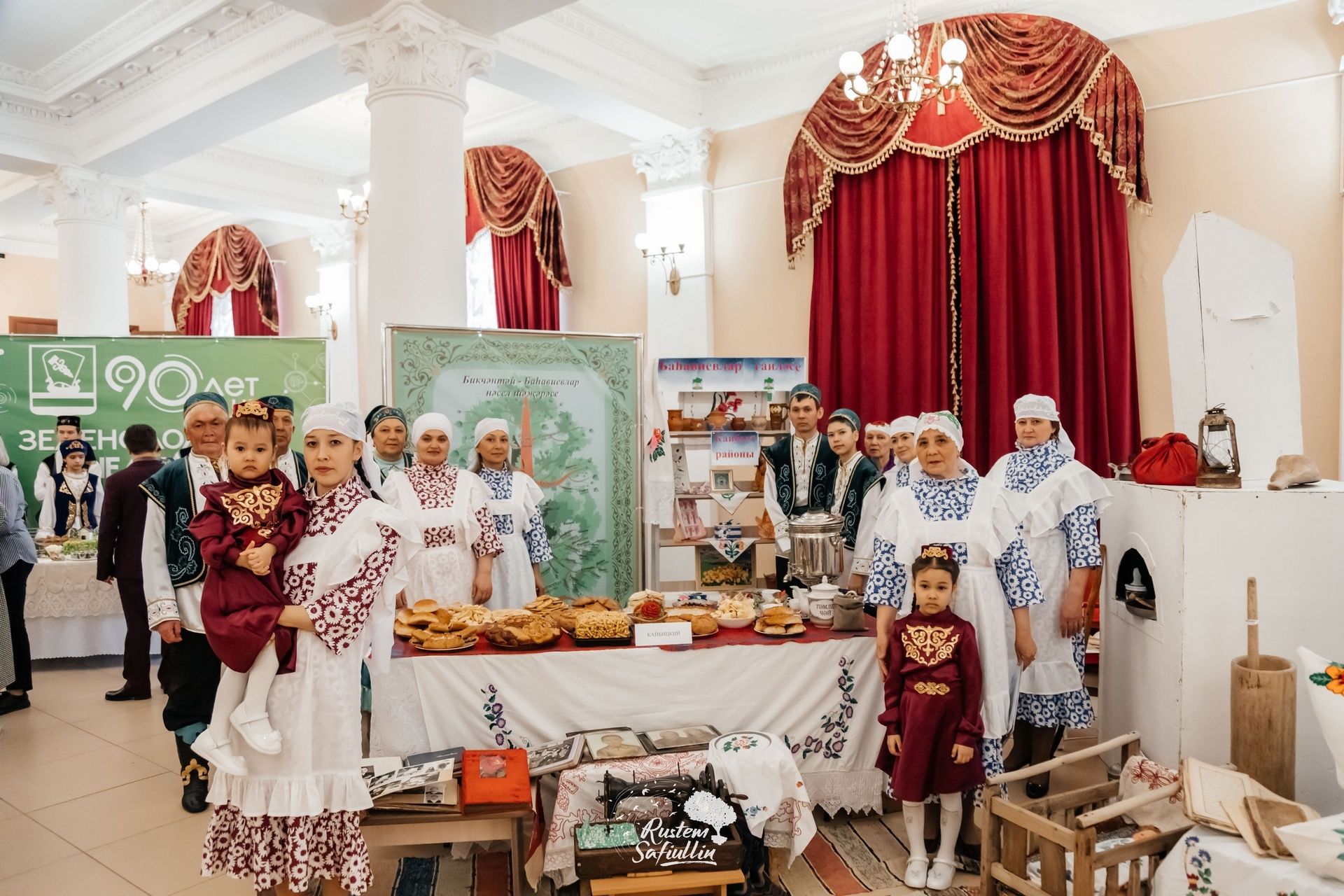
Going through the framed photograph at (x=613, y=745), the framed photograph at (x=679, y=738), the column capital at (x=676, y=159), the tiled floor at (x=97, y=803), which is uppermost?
the column capital at (x=676, y=159)

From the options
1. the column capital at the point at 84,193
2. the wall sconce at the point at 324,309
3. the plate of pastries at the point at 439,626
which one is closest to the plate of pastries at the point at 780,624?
the plate of pastries at the point at 439,626

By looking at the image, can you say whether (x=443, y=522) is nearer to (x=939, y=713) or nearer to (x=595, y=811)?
(x=595, y=811)

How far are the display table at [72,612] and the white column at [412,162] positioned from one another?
2585 millimetres

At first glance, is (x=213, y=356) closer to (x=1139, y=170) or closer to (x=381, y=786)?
(x=381, y=786)

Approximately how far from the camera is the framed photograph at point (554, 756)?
314 centimetres

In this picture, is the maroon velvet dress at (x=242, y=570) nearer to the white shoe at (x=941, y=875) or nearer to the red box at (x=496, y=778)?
the red box at (x=496, y=778)

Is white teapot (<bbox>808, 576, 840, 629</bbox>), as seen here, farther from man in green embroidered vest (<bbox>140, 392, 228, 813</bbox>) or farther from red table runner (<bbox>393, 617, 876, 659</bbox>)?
man in green embroidered vest (<bbox>140, 392, 228, 813</bbox>)

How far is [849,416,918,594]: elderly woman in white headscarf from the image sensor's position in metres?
4.35

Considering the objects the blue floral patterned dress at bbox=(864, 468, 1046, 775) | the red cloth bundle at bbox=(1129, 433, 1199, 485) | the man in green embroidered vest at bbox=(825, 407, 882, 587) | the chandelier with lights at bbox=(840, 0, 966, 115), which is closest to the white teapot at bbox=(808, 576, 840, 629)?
the blue floral patterned dress at bbox=(864, 468, 1046, 775)

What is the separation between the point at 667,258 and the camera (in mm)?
8219

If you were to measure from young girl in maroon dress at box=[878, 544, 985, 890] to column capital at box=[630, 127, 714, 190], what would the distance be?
560 cm

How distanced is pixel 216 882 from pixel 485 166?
7488 millimetres

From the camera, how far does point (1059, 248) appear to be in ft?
21.2

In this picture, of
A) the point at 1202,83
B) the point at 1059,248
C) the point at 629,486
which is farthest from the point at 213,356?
the point at 1202,83
